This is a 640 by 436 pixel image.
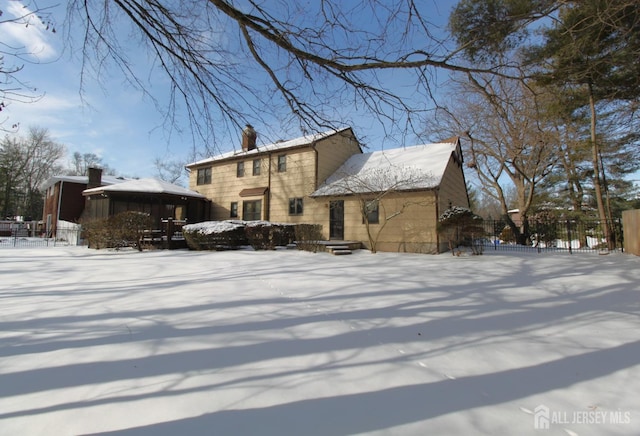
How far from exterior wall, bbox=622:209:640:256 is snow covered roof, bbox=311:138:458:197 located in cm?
660

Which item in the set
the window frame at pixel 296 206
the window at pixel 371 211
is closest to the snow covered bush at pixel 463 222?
the window at pixel 371 211

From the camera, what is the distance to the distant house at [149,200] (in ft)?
57.9

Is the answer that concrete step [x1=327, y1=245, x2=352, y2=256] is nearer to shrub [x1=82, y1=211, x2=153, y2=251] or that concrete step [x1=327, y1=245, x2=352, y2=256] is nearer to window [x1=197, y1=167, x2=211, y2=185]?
shrub [x1=82, y1=211, x2=153, y2=251]

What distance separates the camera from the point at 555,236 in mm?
17969

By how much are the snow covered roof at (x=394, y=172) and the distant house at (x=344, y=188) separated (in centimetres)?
4

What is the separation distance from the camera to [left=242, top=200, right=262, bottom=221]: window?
755 inches

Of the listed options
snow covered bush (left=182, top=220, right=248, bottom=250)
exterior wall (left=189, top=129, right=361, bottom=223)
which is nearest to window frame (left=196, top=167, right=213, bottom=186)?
exterior wall (left=189, top=129, right=361, bottom=223)

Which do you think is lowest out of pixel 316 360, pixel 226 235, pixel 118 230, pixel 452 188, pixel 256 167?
pixel 316 360

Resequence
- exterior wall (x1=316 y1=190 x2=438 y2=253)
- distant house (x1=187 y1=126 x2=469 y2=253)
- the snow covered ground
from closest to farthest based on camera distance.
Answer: the snow covered ground, exterior wall (x1=316 y1=190 x2=438 y2=253), distant house (x1=187 y1=126 x2=469 y2=253)

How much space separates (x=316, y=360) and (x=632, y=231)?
1397 cm

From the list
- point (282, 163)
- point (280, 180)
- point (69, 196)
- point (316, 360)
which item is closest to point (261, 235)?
point (280, 180)

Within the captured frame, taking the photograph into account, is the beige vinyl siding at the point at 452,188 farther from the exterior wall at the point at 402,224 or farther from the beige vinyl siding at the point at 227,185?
the beige vinyl siding at the point at 227,185

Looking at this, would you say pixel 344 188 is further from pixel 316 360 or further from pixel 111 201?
pixel 111 201

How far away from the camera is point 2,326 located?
3627 millimetres
